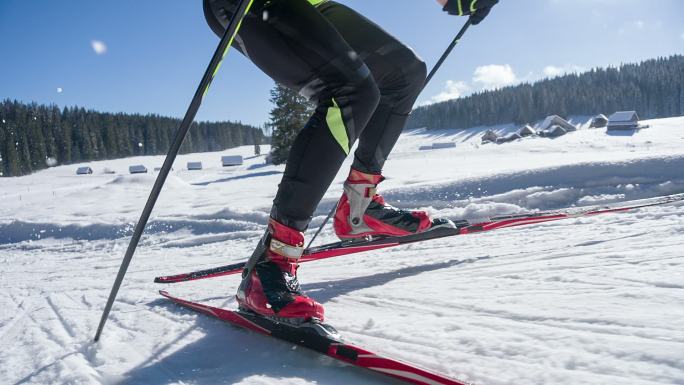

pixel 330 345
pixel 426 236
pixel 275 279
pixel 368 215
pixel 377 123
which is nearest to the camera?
pixel 330 345

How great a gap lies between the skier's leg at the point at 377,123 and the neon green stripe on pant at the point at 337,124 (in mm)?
585

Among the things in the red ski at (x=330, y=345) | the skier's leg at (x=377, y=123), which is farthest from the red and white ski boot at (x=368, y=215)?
the red ski at (x=330, y=345)

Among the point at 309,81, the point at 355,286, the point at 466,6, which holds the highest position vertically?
the point at 466,6

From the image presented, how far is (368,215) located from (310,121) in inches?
35.1

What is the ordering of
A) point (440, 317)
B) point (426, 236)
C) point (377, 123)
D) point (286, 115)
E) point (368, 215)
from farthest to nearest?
point (286, 115), point (426, 236), point (368, 215), point (377, 123), point (440, 317)

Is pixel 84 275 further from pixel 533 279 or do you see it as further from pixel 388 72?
pixel 533 279

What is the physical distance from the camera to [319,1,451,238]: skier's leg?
6.59 feet

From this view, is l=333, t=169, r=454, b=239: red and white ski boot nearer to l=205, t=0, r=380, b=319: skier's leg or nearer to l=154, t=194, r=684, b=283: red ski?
l=154, t=194, r=684, b=283: red ski

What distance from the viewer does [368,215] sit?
232 cm

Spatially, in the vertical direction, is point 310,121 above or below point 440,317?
above

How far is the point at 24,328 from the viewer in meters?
1.82

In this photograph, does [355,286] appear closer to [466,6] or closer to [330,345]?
[330,345]

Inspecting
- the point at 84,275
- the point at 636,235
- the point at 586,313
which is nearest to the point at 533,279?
the point at 586,313

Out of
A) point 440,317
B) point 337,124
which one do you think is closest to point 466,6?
point 337,124
